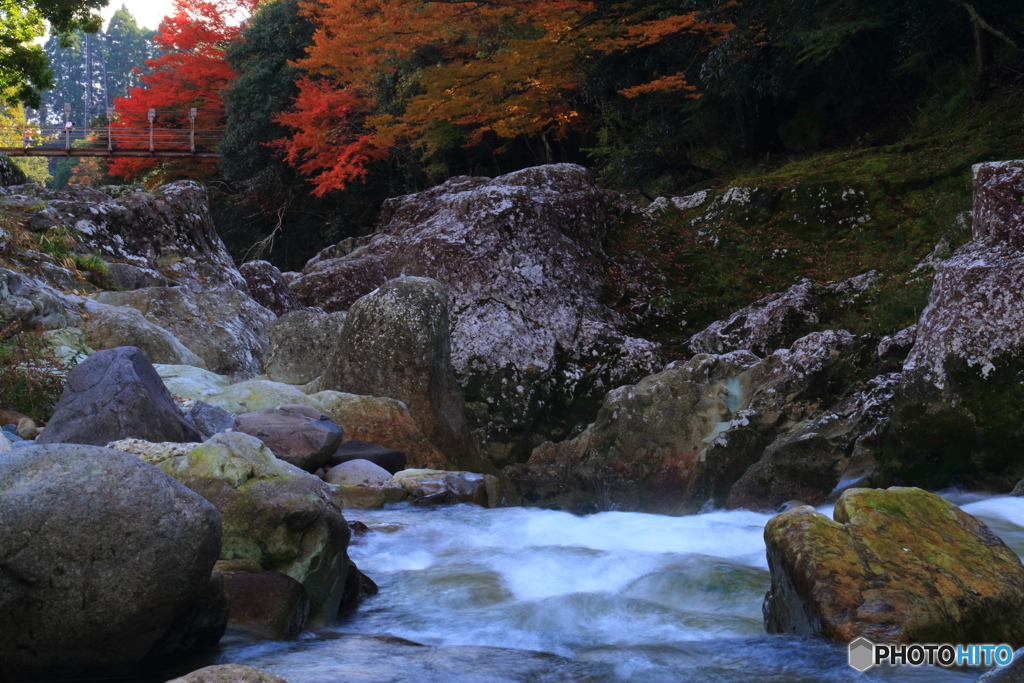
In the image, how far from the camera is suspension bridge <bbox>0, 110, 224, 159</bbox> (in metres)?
25.9

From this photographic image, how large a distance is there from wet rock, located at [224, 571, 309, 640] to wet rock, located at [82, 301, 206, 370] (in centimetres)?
592

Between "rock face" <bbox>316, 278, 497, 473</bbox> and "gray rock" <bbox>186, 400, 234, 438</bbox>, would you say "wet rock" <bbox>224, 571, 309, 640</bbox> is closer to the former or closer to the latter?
"gray rock" <bbox>186, 400, 234, 438</bbox>

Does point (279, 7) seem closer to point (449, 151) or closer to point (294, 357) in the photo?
point (449, 151)

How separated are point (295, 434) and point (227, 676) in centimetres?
427

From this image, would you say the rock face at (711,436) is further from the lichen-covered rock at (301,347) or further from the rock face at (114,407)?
the rock face at (114,407)

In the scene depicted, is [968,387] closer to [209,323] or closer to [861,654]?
[861,654]

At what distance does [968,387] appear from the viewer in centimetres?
664

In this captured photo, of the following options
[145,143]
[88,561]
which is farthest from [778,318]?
[145,143]

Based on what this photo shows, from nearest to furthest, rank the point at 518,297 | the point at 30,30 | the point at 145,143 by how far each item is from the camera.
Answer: the point at 518,297, the point at 30,30, the point at 145,143

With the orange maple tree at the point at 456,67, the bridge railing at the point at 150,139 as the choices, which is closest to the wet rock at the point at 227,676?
the orange maple tree at the point at 456,67

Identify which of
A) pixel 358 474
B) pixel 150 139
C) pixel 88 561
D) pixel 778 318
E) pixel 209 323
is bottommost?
pixel 358 474

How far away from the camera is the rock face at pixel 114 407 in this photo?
5.68 m

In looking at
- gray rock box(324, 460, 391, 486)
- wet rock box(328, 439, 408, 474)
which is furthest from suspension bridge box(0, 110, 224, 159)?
gray rock box(324, 460, 391, 486)

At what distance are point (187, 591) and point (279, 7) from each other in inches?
947
